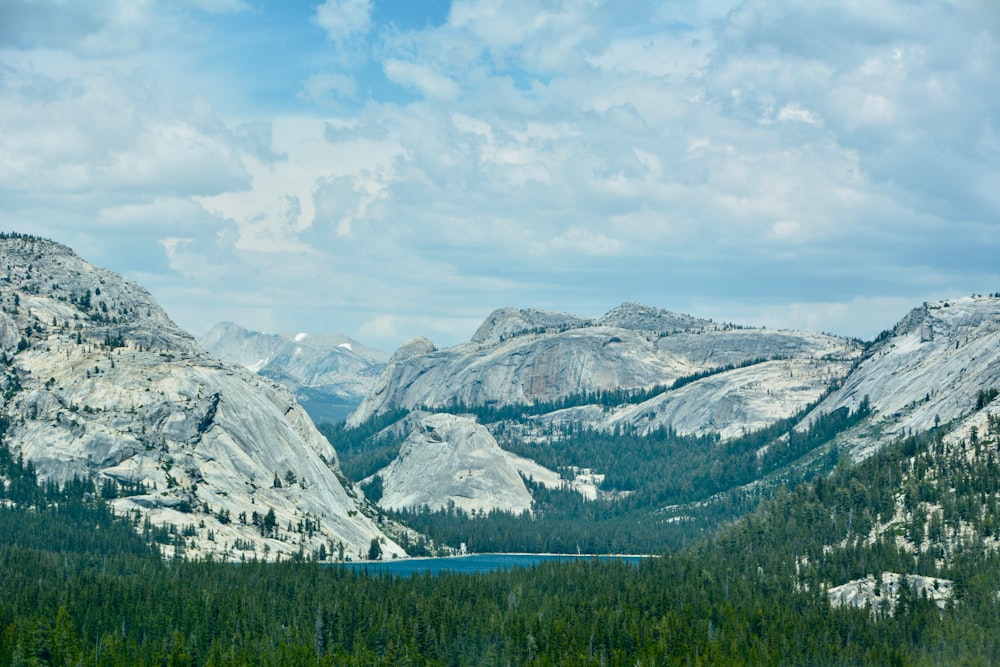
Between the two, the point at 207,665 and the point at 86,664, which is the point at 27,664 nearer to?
the point at 86,664

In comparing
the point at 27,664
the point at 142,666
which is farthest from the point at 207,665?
the point at 27,664

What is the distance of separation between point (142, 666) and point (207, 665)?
9.78 metres

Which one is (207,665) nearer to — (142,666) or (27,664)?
(142,666)

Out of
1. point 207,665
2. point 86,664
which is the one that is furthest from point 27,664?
point 207,665

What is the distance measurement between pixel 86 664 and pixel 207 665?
1812 cm

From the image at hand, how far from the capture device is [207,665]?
198375 mm

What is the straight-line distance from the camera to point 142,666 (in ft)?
654

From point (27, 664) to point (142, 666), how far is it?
1673 centimetres

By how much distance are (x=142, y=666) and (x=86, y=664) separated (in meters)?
8.35
